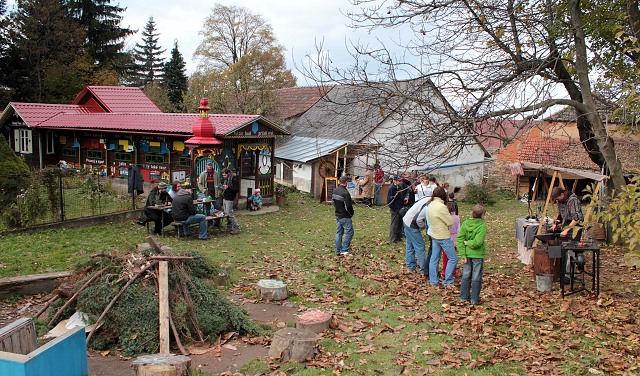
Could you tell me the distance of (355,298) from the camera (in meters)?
9.14

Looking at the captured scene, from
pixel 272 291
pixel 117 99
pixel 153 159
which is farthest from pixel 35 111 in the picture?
pixel 272 291

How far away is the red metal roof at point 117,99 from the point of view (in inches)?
1178

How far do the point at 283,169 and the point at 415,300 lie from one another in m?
18.9

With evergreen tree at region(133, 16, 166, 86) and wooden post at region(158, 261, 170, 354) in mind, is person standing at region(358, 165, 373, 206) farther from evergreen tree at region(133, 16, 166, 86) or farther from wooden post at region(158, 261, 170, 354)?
evergreen tree at region(133, 16, 166, 86)

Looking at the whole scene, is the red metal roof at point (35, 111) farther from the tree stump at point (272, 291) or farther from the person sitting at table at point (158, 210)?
the tree stump at point (272, 291)

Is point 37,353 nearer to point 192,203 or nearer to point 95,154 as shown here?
point 192,203

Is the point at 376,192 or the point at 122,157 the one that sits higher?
the point at 122,157

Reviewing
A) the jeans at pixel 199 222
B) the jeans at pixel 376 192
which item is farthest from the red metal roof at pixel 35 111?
the jeans at pixel 376 192

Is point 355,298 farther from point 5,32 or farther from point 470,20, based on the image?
point 5,32

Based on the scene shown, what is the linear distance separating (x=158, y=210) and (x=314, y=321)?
798 cm

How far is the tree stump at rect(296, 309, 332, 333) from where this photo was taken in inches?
290

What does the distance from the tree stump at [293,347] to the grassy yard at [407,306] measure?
14 centimetres

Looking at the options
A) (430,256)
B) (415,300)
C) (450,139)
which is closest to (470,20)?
(450,139)

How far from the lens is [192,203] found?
45.5 ft
